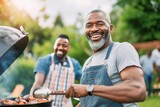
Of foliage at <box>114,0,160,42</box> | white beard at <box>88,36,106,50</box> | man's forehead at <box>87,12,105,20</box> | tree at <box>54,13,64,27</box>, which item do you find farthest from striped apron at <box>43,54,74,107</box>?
tree at <box>54,13,64,27</box>

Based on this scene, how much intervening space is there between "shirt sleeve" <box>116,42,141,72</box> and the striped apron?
2915 millimetres

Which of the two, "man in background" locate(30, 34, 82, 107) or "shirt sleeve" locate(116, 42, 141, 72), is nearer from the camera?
"shirt sleeve" locate(116, 42, 141, 72)

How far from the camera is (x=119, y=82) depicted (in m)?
3.19

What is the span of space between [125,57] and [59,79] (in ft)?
10.2

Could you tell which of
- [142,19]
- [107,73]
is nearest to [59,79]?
[107,73]

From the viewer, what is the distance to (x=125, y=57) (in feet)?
10.1

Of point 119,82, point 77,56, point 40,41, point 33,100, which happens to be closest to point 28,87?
point 77,56

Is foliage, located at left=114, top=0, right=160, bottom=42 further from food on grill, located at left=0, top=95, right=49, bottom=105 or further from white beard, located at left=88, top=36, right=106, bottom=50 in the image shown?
white beard, located at left=88, top=36, right=106, bottom=50

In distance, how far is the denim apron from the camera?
323 cm

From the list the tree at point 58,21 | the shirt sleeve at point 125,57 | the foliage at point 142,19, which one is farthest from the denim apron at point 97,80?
the tree at point 58,21

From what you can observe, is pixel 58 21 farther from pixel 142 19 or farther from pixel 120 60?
pixel 120 60

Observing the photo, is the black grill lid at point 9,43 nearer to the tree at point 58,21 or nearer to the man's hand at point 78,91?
the man's hand at point 78,91

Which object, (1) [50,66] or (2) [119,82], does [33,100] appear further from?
(1) [50,66]

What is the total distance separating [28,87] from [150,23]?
1414 cm
